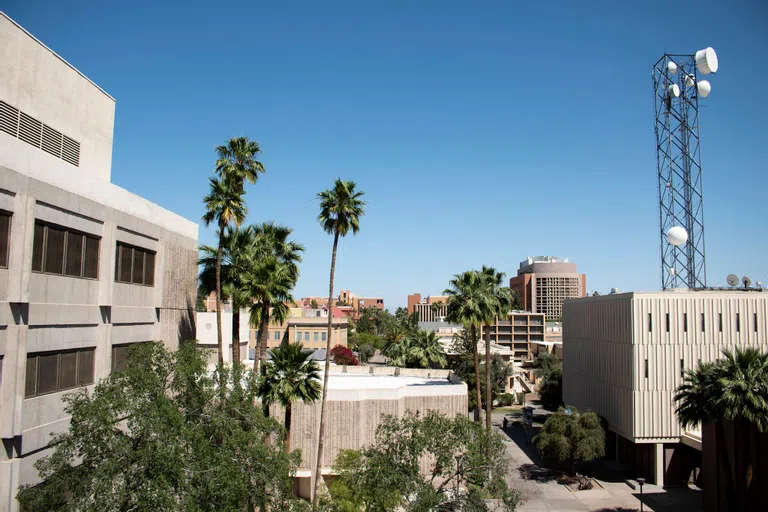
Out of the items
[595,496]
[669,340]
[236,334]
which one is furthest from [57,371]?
[669,340]

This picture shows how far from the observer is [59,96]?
72.3 feet

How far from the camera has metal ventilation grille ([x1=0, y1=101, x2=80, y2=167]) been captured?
19.2m

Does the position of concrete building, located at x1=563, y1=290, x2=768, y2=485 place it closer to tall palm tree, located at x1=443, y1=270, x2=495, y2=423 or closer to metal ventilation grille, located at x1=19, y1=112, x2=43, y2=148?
tall palm tree, located at x1=443, y1=270, x2=495, y2=423

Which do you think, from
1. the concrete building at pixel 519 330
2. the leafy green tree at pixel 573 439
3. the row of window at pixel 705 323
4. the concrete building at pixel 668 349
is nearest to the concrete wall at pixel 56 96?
the leafy green tree at pixel 573 439

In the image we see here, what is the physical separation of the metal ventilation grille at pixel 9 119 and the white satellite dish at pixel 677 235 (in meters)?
43.8

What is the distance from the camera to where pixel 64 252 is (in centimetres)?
1905

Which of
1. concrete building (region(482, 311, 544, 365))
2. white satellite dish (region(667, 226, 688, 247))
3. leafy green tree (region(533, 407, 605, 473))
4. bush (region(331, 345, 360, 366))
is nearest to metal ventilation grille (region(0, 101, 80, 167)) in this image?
leafy green tree (region(533, 407, 605, 473))

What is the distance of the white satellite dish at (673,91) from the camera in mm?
47500

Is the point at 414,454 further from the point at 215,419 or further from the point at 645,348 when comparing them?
the point at 645,348

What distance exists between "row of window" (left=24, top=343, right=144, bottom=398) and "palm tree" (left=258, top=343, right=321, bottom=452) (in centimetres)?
651

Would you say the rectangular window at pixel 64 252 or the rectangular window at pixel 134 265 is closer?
the rectangular window at pixel 64 252

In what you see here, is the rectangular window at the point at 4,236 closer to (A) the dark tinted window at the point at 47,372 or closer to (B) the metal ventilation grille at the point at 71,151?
(A) the dark tinted window at the point at 47,372

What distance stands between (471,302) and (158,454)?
2753 centimetres

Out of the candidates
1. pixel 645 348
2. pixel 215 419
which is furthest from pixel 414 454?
pixel 645 348
